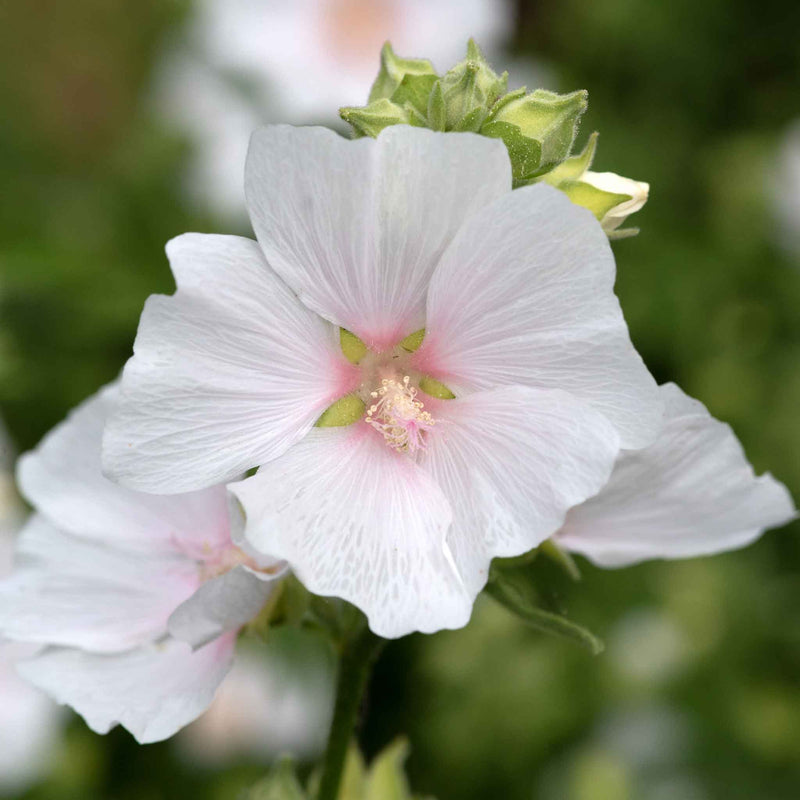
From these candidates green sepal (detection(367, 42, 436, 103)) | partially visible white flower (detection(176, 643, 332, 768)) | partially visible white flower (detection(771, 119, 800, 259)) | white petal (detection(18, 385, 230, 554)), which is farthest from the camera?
partially visible white flower (detection(771, 119, 800, 259))

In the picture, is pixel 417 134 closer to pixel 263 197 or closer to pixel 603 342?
pixel 263 197

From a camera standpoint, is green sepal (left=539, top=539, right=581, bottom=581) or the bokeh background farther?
the bokeh background

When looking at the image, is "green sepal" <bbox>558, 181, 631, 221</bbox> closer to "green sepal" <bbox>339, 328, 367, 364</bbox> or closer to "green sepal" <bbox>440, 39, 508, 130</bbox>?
"green sepal" <bbox>440, 39, 508, 130</bbox>

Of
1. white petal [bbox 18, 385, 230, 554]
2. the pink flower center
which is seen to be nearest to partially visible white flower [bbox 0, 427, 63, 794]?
white petal [bbox 18, 385, 230, 554]

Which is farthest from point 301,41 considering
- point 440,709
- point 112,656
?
point 112,656

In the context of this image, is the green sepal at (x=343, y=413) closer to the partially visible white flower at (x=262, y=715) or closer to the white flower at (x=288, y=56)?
the partially visible white flower at (x=262, y=715)

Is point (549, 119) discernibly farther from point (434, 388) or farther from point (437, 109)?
point (434, 388)

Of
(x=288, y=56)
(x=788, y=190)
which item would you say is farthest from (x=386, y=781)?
(x=788, y=190)
